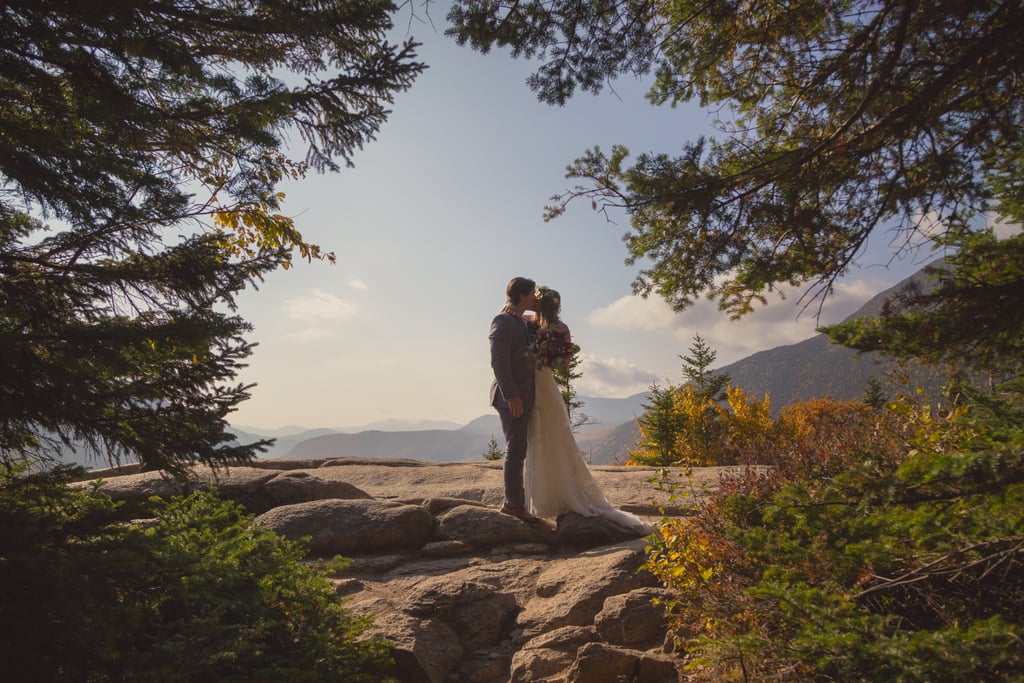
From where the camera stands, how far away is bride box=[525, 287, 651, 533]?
629 centimetres

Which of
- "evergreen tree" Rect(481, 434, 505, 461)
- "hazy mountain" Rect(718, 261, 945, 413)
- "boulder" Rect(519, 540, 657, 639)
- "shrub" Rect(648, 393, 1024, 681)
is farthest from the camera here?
"hazy mountain" Rect(718, 261, 945, 413)

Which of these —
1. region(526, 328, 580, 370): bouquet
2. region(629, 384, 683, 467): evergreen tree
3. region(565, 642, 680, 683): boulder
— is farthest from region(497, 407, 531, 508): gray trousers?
region(629, 384, 683, 467): evergreen tree

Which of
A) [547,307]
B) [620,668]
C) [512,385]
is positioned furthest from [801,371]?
[620,668]

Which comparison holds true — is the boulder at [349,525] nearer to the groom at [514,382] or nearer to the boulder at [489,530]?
the boulder at [489,530]

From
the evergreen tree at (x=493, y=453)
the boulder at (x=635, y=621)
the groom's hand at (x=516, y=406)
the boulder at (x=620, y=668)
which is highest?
the groom's hand at (x=516, y=406)

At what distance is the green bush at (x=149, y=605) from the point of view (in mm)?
2361

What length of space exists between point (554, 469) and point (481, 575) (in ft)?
5.00

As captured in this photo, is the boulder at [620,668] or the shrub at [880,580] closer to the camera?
the shrub at [880,580]

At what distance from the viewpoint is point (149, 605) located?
291 centimetres

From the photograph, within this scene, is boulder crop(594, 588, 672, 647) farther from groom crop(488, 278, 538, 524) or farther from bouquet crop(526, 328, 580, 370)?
bouquet crop(526, 328, 580, 370)

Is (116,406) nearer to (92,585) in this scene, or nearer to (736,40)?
(92,585)

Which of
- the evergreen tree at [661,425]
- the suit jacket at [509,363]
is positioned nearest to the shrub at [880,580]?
the suit jacket at [509,363]

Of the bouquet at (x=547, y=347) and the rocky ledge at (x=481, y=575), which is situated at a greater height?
the bouquet at (x=547, y=347)

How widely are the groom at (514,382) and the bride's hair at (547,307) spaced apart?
1.19 feet
